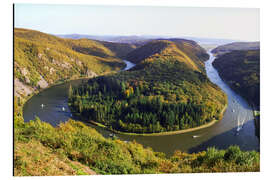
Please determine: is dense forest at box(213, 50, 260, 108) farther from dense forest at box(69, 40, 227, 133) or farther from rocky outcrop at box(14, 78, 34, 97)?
rocky outcrop at box(14, 78, 34, 97)

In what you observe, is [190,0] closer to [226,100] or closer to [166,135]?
[226,100]

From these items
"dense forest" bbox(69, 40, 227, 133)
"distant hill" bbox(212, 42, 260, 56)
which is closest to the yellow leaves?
"dense forest" bbox(69, 40, 227, 133)

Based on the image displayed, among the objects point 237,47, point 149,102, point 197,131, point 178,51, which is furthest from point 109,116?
point 237,47

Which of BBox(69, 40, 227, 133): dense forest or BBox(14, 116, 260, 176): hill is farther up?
BBox(69, 40, 227, 133): dense forest

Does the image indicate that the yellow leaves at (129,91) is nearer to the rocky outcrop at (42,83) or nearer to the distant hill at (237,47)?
the rocky outcrop at (42,83)

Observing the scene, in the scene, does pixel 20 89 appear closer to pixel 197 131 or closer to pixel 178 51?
pixel 197 131

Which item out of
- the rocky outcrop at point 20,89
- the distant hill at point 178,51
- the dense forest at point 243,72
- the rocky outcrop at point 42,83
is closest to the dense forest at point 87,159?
the rocky outcrop at point 20,89
